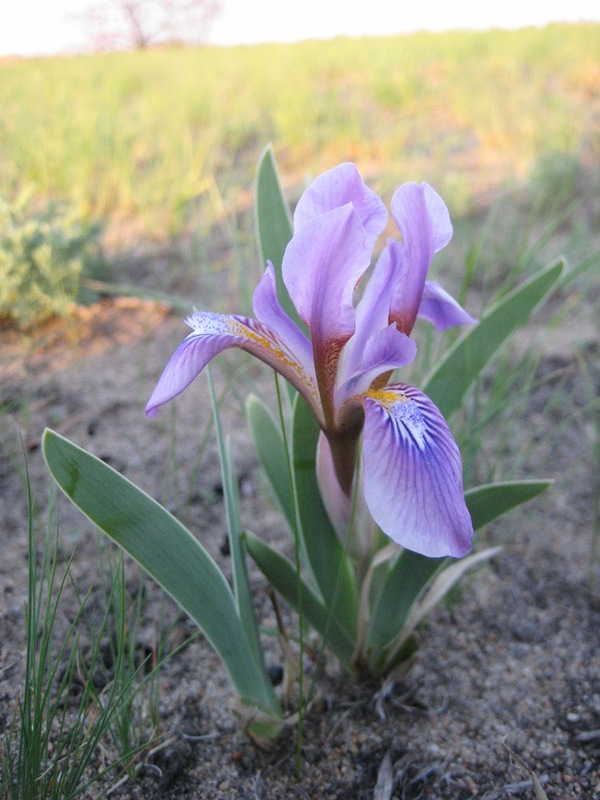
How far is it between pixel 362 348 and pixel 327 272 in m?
0.17

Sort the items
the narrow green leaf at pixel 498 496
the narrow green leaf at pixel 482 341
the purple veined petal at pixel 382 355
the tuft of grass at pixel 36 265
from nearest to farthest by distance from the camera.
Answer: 1. the purple veined petal at pixel 382 355
2. the narrow green leaf at pixel 498 496
3. the narrow green leaf at pixel 482 341
4. the tuft of grass at pixel 36 265

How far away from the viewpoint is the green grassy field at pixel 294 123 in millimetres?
3062

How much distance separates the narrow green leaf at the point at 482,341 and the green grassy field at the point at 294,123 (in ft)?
4.59

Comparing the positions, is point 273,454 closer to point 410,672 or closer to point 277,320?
point 277,320

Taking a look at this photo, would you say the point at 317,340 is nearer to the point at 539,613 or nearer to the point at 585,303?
the point at 539,613

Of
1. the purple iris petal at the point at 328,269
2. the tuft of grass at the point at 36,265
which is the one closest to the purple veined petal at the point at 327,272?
the purple iris petal at the point at 328,269

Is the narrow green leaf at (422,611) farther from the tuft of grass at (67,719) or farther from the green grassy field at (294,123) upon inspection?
the green grassy field at (294,123)

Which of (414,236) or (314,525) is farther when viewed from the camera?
(314,525)

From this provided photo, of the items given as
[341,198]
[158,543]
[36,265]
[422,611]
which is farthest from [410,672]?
[36,265]

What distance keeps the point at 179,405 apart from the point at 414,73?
4161mm

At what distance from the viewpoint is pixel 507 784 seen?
1021 millimetres

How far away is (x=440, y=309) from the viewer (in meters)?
1.03

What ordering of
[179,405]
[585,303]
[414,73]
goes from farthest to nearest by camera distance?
[414,73] < [585,303] < [179,405]

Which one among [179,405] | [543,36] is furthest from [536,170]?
[543,36]
